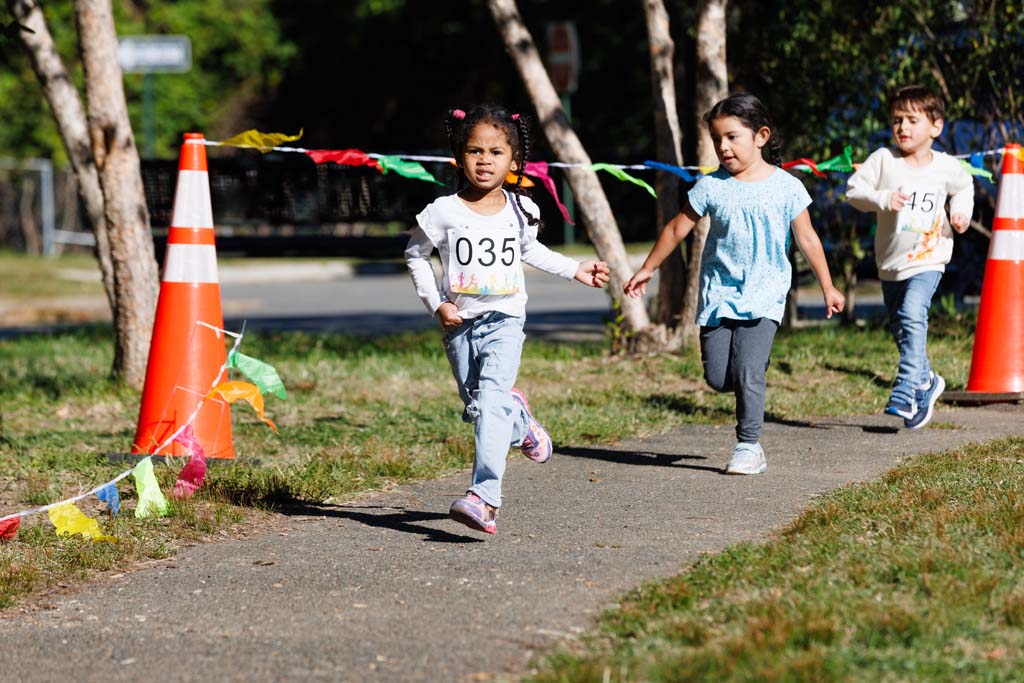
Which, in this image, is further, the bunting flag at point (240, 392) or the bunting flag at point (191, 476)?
the bunting flag at point (240, 392)

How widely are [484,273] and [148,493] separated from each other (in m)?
1.40

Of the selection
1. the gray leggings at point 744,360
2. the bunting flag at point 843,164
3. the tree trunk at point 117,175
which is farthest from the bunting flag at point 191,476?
the bunting flag at point 843,164

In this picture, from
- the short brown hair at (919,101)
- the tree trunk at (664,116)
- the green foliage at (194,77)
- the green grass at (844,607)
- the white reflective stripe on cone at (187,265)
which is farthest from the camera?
the green foliage at (194,77)

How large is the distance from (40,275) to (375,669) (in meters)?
18.2

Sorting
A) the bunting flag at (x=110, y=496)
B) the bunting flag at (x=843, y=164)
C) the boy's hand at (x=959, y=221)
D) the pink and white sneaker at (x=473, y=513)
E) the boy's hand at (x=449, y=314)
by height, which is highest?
the bunting flag at (x=843, y=164)

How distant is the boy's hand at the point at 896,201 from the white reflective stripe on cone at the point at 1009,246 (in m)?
1.19

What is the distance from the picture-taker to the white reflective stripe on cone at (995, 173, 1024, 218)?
763 centimetres

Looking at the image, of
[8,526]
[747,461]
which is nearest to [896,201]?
[747,461]

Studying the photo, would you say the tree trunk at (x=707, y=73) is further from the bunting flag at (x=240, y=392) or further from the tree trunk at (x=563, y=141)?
the bunting flag at (x=240, y=392)

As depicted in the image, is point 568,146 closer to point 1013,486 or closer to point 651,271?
point 651,271

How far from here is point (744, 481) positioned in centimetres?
577

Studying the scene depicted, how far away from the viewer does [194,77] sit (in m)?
29.9

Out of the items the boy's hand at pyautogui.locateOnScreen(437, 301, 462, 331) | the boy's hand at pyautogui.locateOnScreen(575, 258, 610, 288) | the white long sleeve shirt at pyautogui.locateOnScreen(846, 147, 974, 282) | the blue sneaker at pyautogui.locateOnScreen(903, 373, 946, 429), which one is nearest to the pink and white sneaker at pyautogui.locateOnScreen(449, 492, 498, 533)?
the boy's hand at pyautogui.locateOnScreen(437, 301, 462, 331)

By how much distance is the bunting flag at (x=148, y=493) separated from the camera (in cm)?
527
